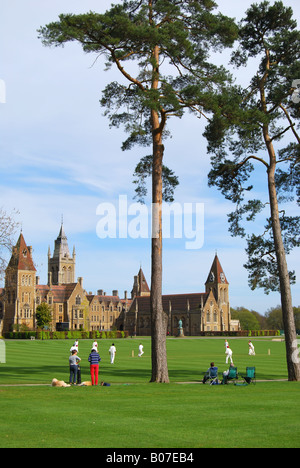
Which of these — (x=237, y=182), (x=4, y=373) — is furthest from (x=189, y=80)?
(x=4, y=373)

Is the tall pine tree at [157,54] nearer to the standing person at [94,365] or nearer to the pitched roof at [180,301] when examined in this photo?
the standing person at [94,365]

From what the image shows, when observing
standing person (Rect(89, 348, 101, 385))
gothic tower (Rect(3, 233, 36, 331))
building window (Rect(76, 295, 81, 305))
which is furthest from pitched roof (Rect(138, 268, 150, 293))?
standing person (Rect(89, 348, 101, 385))

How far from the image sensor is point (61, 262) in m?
177

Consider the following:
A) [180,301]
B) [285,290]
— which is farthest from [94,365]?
[180,301]

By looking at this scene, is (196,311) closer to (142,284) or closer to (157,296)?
(142,284)

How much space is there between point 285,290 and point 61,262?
515ft

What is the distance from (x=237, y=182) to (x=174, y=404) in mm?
14673

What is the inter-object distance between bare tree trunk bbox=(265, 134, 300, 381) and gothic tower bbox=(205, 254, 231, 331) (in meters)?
114

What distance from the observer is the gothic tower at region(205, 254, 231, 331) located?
138375 mm

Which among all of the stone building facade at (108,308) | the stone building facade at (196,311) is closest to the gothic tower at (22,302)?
the stone building facade at (108,308)

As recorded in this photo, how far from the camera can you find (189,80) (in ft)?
76.0

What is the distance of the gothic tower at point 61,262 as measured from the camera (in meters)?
177
